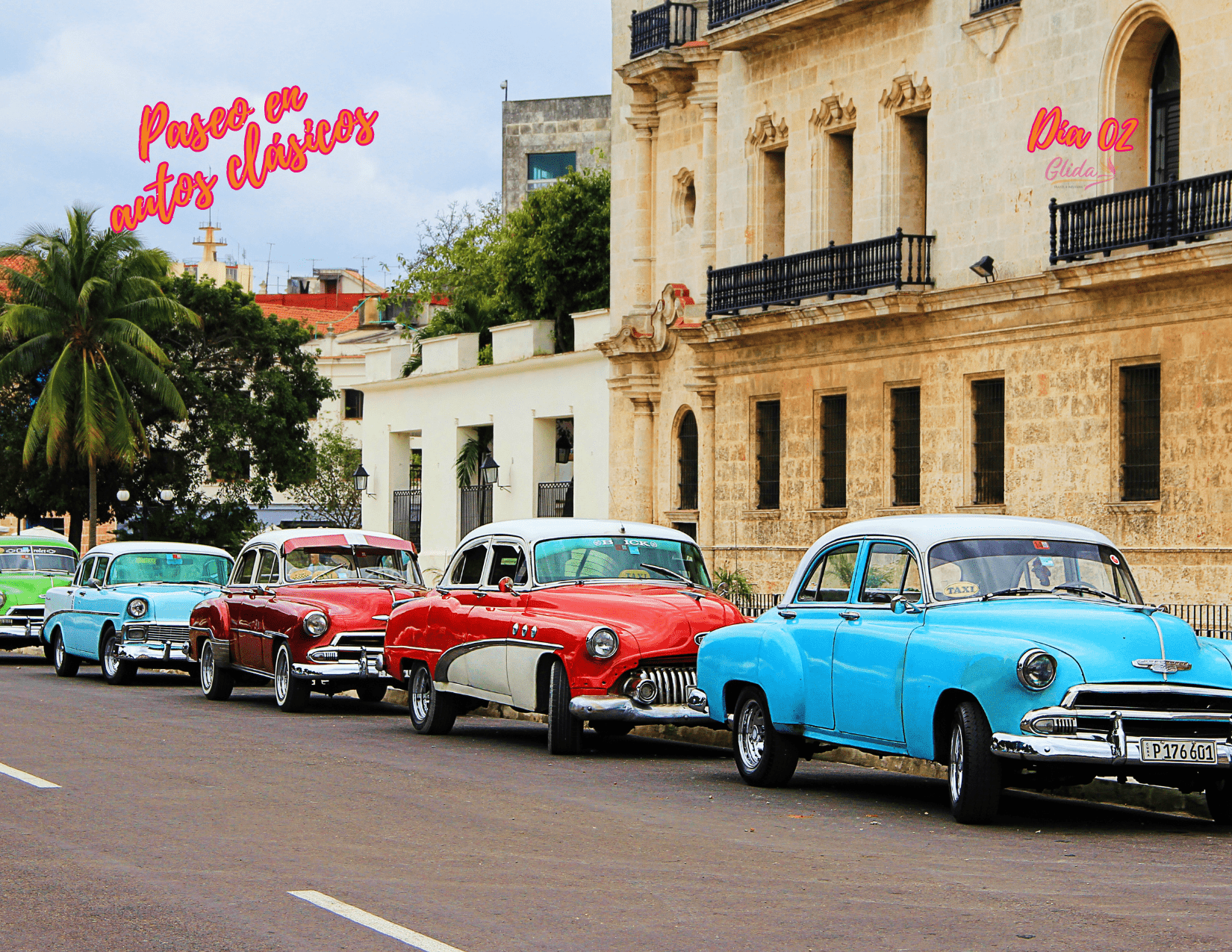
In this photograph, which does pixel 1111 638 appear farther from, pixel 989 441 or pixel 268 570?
pixel 989 441

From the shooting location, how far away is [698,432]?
35.3 m

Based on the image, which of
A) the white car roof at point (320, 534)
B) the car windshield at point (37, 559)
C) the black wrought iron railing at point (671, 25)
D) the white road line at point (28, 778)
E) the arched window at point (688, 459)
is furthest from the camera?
the arched window at point (688, 459)

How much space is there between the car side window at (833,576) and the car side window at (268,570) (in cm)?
897

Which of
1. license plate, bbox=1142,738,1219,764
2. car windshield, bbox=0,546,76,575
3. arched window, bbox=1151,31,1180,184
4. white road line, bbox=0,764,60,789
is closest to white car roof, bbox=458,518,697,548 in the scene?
white road line, bbox=0,764,60,789

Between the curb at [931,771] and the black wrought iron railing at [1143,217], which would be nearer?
the curb at [931,771]

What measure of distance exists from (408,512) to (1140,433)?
23901mm

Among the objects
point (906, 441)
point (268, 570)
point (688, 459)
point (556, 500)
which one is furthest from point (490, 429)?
point (268, 570)

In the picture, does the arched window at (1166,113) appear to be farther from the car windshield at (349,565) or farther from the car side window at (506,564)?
the car side window at (506,564)

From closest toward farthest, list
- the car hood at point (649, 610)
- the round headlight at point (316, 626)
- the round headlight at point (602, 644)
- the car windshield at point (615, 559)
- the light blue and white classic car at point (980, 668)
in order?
the light blue and white classic car at point (980, 668) → the round headlight at point (602, 644) → the car hood at point (649, 610) → the car windshield at point (615, 559) → the round headlight at point (316, 626)

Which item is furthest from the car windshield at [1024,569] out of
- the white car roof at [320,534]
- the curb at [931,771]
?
the white car roof at [320,534]

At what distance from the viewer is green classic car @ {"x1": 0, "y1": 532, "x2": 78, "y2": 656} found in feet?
91.9

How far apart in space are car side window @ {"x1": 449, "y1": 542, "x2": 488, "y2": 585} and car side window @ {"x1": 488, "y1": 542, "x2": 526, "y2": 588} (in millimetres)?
135

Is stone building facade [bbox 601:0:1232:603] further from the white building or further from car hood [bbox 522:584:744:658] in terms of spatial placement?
car hood [bbox 522:584:744:658]

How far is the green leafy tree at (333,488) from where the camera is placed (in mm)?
68938
